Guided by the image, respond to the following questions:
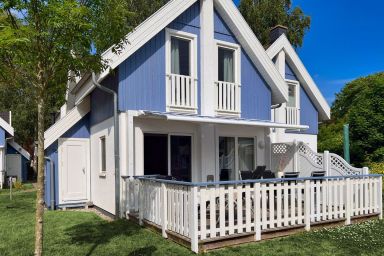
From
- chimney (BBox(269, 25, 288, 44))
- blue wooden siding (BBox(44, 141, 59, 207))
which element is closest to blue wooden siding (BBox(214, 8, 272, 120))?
chimney (BBox(269, 25, 288, 44))

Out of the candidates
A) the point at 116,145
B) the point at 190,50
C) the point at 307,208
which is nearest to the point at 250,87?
the point at 190,50

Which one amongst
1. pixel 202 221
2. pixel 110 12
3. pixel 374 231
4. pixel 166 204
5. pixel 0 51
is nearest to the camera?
pixel 0 51

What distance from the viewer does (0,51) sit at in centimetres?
533

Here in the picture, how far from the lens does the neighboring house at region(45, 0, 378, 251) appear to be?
41.2 feet

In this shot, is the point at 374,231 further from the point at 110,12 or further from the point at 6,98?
the point at 6,98

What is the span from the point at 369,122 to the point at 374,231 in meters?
15.3

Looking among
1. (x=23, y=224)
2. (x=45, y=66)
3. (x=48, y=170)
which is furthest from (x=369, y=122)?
(x=45, y=66)

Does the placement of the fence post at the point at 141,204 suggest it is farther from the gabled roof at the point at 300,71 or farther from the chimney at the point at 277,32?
the chimney at the point at 277,32

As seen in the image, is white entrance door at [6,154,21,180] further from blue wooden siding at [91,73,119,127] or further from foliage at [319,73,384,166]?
foliage at [319,73,384,166]

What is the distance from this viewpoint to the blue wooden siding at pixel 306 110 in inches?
860

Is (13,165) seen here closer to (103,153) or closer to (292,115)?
(103,153)

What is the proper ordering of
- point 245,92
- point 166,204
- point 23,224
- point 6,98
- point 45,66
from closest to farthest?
1. point 45,66
2. point 166,204
3. point 23,224
4. point 245,92
5. point 6,98

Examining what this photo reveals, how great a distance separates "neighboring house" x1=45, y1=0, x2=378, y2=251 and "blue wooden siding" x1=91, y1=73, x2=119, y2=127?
0.13 feet

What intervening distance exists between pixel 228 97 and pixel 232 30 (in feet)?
9.30
